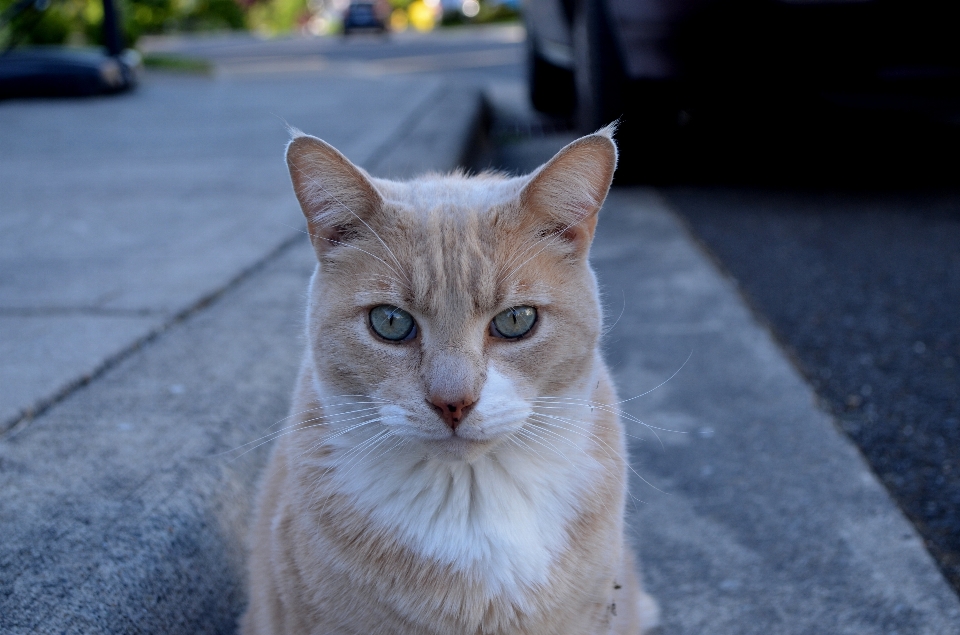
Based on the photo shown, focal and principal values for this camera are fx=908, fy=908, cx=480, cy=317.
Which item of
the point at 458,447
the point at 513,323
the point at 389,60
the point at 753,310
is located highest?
the point at 513,323

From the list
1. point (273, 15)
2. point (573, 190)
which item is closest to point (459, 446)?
point (573, 190)

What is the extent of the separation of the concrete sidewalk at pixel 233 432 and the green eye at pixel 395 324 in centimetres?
65

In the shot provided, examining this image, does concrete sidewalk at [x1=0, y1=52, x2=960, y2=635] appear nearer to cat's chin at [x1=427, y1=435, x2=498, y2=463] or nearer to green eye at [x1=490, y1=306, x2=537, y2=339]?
cat's chin at [x1=427, y1=435, x2=498, y2=463]

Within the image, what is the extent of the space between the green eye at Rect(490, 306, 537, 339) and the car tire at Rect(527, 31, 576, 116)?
6106 millimetres

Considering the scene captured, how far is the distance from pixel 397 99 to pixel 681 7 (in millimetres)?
3744

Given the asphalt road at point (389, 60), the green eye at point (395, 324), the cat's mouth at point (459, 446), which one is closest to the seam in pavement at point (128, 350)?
the green eye at point (395, 324)

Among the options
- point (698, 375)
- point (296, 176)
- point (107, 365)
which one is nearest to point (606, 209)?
point (698, 375)

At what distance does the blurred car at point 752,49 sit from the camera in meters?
4.37

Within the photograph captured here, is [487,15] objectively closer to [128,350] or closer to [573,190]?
[128,350]

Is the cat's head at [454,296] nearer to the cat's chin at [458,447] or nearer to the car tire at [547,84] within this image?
the cat's chin at [458,447]

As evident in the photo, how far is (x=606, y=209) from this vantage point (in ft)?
17.2

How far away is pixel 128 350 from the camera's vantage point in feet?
8.93

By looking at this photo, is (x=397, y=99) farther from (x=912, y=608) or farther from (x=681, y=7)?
(x=912, y=608)

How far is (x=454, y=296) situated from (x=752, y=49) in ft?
11.4
